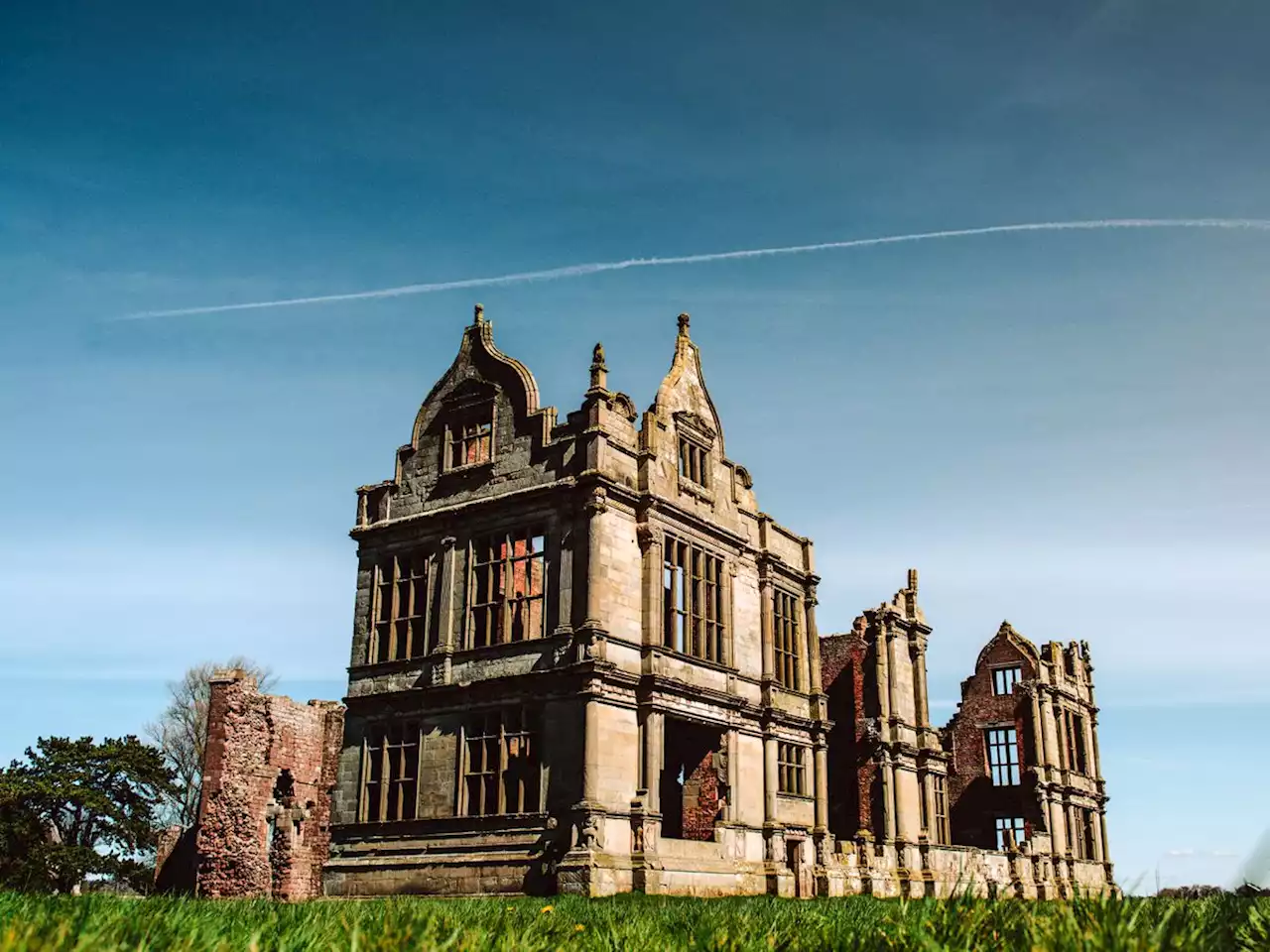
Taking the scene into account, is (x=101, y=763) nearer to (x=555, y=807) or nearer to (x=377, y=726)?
(x=377, y=726)

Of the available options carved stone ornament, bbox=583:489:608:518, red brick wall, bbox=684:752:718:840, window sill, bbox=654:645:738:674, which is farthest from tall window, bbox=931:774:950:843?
carved stone ornament, bbox=583:489:608:518

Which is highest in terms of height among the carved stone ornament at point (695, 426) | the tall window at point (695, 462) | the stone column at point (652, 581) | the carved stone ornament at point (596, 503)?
the carved stone ornament at point (695, 426)

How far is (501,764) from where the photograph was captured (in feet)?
89.7

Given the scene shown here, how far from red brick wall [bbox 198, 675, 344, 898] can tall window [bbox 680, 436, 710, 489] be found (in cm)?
1251

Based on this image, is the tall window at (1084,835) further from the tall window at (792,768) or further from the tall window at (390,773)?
the tall window at (390,773)

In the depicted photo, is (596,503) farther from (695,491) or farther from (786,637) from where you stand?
(786,637)

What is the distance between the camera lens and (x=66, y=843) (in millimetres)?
46000

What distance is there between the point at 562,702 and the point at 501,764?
217 cm

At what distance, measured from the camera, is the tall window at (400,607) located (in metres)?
30.5

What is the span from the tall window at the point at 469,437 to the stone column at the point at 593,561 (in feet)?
13.6

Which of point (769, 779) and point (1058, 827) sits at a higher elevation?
point (769, 779)

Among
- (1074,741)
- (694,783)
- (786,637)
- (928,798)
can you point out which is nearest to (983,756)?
(1074,741)

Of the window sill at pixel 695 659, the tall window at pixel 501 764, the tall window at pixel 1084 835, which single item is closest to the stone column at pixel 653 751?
the window sill at pixel 695 659

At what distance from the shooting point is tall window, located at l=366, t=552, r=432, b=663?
100.0 ft
